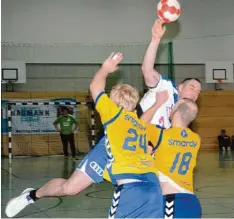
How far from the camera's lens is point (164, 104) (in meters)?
5.13

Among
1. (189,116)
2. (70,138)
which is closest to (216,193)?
(189,116)

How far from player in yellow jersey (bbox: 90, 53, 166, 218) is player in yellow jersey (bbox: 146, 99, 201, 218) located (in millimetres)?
85

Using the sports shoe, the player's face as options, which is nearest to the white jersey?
the player's face

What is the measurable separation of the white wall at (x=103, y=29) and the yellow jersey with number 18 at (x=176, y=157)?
15.4 meters

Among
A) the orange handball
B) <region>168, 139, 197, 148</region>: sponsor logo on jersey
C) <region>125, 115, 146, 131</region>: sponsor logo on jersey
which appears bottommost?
<region>168, 139, 197, 148</region>: sponsor logo on jersey

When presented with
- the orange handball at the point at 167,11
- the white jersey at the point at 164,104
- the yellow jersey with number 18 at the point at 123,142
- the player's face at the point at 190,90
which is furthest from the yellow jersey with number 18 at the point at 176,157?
the orange handball at the point at 167,11

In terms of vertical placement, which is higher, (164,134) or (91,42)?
(91,42)

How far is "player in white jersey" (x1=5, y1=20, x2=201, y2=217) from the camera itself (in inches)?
189

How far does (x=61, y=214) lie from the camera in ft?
23.3

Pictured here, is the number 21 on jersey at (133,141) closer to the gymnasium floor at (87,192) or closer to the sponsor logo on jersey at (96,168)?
the sponsor logo on jersey at (96,168)

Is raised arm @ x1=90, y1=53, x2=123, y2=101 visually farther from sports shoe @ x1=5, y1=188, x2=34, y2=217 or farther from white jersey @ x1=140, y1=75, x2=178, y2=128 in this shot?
sports shoe @ x1=5, y1=188, x2=34, y2=217

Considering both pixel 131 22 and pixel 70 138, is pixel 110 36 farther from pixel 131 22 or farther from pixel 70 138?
pixel 70 138

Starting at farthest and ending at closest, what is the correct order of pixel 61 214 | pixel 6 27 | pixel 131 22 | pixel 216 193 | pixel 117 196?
pixel 131 22 < pixel 6 27 < pixel 216 193 < pixel 61 214 < pixel 117 196

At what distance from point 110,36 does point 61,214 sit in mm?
13989
